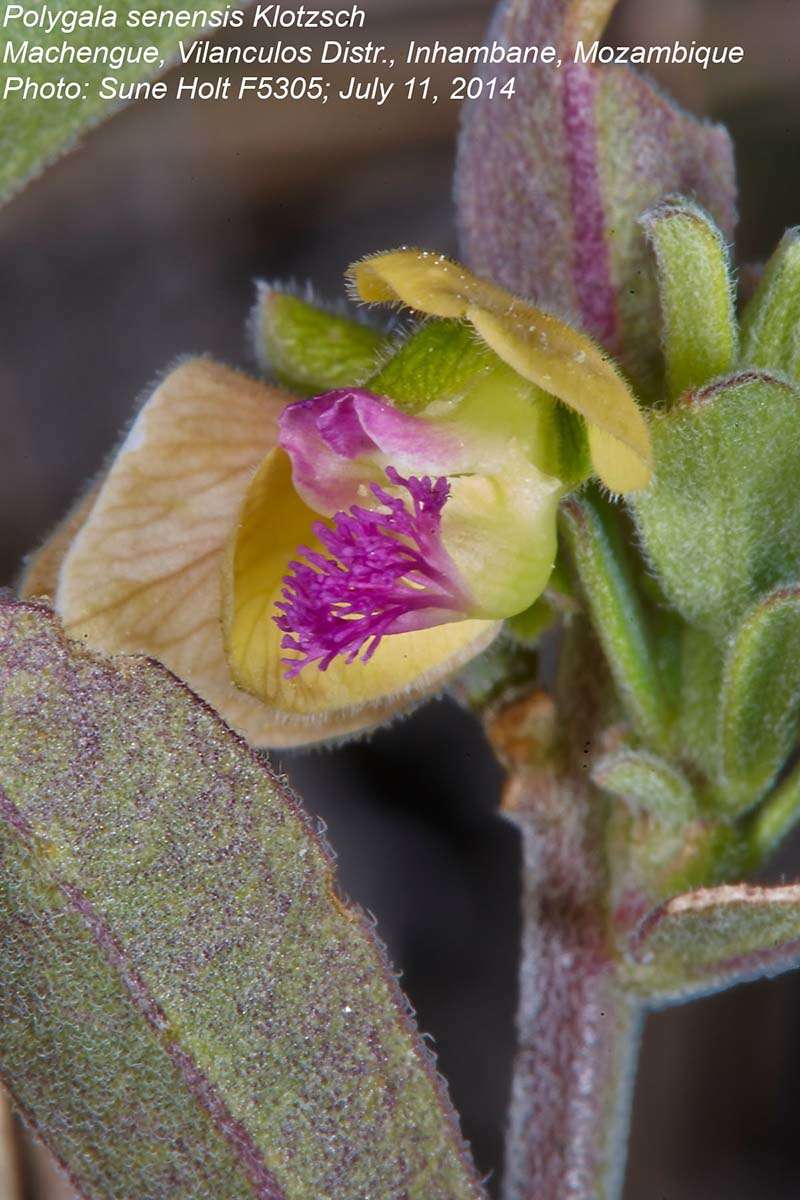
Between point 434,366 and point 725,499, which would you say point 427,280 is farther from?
point 725,499

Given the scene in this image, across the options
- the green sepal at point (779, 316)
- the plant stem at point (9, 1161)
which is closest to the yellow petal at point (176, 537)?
the green sepal at point (779, 316)

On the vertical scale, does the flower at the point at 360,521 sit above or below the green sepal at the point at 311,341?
below

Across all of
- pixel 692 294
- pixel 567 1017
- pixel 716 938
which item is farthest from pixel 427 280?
pixel 567 1017

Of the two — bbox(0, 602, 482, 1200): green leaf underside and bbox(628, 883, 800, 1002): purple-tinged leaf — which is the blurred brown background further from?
bbox(0, 602, 482, 1200): green leaf underside

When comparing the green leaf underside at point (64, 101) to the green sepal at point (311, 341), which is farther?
the green sepal at point (311, 341)

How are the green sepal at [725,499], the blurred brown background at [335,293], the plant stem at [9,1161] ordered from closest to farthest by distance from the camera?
the green sepal at [725,499] → the plant stem at [9,1161] → the blurred brown background at [335,293]

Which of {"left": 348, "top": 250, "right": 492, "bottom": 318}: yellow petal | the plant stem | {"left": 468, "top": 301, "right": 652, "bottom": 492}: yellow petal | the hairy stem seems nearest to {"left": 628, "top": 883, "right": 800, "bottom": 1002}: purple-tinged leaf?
the hairy stem

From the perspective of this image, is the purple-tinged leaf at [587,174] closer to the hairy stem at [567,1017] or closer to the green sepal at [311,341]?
the green sepal at [311,341]
